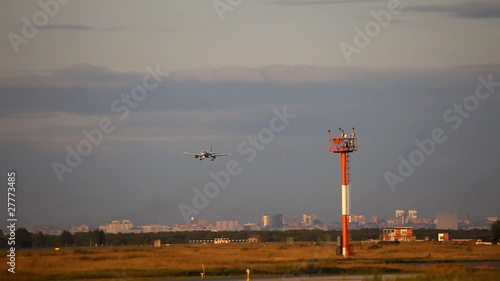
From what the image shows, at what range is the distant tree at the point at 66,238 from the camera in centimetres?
15984

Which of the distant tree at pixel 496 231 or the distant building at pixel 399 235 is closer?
the distant tree at pixel 496 231

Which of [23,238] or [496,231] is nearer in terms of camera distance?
[23,238]

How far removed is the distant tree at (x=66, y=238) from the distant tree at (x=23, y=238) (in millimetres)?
10272

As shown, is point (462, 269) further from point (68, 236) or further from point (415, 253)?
point (68, 236)

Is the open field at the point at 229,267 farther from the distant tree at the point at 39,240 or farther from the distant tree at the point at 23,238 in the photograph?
the distant tree at the point at 39,240

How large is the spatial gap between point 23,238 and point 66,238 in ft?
59.2

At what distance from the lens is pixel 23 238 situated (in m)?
144

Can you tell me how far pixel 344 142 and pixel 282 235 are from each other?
10687 cm

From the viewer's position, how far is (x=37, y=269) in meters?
70.4

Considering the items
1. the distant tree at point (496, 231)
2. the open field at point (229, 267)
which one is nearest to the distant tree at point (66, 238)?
the open field at point (229, 267)

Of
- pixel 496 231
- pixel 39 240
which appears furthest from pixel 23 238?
pixel 496 231

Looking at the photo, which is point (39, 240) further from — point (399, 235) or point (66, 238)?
point (399, 235)

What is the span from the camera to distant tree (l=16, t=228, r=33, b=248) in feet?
456

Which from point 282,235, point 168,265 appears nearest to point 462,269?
point 168,265
